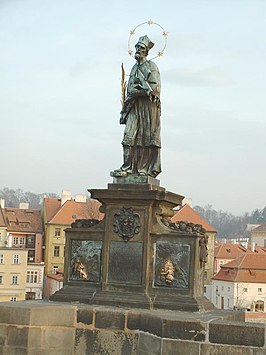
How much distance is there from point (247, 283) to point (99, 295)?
43.5m

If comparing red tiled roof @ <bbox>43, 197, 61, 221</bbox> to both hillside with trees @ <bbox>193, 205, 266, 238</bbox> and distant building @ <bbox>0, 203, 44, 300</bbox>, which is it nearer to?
distant building @ <bbox>0, 203, 44, 300</bbox>

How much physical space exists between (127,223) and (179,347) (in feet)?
6.50

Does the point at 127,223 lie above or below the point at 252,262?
above

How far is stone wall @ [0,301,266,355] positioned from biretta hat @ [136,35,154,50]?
12.6ft

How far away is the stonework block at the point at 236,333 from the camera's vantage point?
730 centimetres

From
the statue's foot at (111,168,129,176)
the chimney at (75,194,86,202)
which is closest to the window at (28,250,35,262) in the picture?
the chimney at (75,194,86,202)

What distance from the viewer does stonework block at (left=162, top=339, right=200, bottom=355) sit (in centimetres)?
760

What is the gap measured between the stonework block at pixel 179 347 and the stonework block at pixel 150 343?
9 centimetres

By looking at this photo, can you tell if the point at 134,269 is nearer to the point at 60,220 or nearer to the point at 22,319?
the point at 22,319

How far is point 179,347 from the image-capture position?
25.1ft

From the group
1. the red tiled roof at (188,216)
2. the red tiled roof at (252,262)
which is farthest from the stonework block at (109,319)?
the red tiled roof at (188,216)

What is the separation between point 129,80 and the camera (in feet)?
31.4

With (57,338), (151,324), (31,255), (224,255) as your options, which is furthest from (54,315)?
(224,255)

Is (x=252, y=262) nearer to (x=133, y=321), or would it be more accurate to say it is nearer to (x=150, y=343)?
(x=133, y=321)
